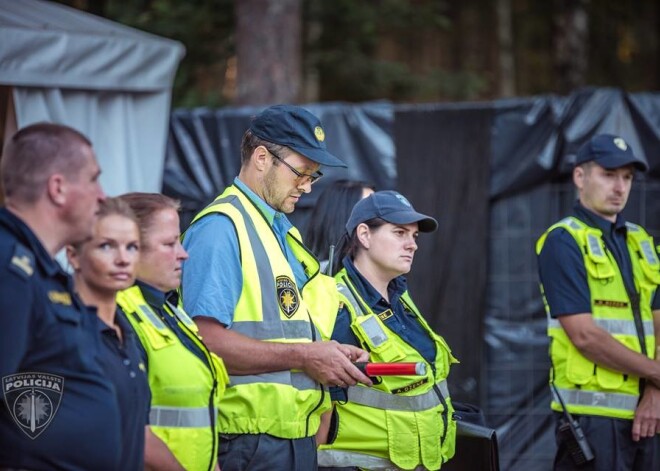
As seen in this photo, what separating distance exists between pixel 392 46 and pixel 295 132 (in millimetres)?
14284

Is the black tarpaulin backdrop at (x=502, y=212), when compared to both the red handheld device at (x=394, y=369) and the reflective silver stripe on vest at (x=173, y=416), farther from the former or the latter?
the reflective silver stripe on vest at (x=173, y=416)

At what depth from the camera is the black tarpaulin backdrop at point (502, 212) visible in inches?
287

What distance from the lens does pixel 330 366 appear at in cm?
385

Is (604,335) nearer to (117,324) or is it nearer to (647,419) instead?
(647,419)

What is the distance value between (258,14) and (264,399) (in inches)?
273

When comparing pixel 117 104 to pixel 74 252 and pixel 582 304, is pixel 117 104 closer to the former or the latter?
pixel 582 304

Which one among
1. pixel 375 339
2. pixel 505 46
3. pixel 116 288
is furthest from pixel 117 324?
pixel 505 46

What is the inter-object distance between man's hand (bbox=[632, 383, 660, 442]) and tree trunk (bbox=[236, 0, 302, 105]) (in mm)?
5665

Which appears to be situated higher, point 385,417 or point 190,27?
point 190,27

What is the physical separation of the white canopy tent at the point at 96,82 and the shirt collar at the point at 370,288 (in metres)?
2.48

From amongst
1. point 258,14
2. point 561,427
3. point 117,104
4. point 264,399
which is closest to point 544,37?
point 258,14

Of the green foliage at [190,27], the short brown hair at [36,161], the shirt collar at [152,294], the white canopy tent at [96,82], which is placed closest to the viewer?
the short brown hair at [36,161]

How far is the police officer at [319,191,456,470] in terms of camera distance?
4406 millimetres

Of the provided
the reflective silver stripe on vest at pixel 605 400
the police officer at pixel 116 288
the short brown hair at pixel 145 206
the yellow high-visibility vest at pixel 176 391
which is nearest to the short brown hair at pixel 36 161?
the police officer at pixel 116 288
